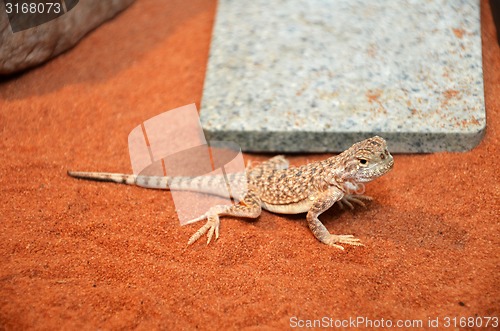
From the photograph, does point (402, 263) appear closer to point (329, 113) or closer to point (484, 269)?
point (484, 269)

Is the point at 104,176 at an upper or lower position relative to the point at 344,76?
lower

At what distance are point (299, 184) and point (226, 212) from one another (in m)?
0.64

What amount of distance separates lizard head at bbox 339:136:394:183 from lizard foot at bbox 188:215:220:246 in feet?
3.56

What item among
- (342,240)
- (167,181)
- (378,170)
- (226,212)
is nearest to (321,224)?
(342,240)

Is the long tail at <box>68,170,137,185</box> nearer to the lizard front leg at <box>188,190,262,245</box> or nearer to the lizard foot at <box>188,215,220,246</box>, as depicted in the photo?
the lizard front leg at <box>188,190,262,245</box>

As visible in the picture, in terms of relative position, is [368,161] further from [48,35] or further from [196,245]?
[48,35]

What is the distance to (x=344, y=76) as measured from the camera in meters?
5.07

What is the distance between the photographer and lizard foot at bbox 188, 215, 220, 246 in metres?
4.16

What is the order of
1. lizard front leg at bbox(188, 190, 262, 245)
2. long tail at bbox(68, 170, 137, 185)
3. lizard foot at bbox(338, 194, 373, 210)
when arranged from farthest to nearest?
long tail at bbox(68, 170, 137, 185) → lizard foot at bbox(338, 194, 373, 210) → lizard front leg at bbox(188, 190, 262, 245)

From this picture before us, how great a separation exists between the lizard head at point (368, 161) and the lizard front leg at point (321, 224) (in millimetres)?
197

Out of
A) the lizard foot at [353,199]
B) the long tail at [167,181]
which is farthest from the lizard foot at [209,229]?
A: the lizard foot at [353,199]

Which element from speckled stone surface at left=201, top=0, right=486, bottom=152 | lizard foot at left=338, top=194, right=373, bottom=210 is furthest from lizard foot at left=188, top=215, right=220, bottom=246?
lizard foot at left=338, top=194, right=373, bottom=210

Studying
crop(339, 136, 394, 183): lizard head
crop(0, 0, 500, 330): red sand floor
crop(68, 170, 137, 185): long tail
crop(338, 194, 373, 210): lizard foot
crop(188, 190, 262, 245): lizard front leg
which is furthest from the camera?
crop(68, 170, 137, 185): long tail

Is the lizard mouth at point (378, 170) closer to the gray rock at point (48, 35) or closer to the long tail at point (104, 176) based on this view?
the long tail at point (104, 176)
